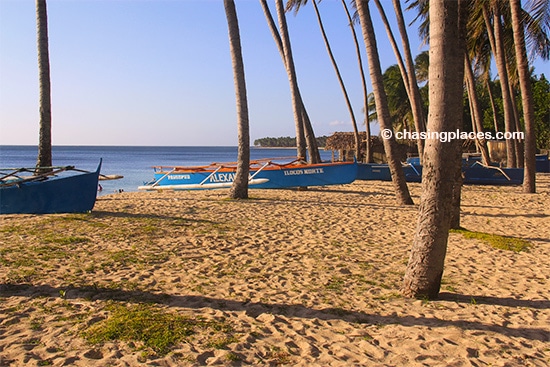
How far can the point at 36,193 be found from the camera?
912 cm

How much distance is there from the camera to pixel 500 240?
24.7 feet

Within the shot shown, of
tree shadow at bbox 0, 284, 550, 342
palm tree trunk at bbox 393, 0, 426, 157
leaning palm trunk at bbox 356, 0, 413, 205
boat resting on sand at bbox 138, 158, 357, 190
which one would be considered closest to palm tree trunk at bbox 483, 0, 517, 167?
palm tree trunk at bbox 393, 0, 426, 157

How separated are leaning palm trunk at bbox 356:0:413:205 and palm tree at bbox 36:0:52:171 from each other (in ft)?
24.6

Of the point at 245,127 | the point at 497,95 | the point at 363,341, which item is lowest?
the point at 363,341

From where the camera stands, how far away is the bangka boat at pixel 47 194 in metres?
9.03

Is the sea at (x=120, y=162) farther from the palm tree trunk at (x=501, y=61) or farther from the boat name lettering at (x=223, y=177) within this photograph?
the palm tree trunk at (x=501, y=61)

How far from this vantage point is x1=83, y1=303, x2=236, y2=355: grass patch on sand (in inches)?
137

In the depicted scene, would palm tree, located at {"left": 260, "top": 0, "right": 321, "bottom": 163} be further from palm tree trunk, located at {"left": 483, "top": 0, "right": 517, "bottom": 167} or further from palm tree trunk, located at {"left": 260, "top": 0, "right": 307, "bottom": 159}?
palm tree trunk, located at {"left": 483, "top": 0, "right": 517, "bottom": 167}

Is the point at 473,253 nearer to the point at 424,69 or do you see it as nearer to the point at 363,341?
the point at 363,341

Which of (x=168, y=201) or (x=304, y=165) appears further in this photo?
(x=304, y=165)

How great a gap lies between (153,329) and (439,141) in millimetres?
3133

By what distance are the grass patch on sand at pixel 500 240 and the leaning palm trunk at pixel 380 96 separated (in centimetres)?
339

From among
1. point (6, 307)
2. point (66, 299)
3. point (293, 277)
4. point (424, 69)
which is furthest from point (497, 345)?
point (424, 69)

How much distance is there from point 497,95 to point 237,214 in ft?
123
